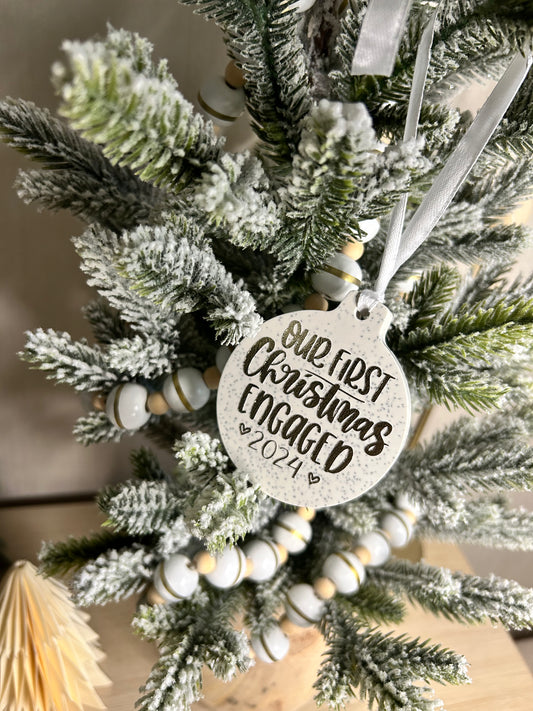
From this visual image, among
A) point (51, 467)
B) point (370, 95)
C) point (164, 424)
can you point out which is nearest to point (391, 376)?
point (370, 95)

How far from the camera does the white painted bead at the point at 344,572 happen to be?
533 millimetres

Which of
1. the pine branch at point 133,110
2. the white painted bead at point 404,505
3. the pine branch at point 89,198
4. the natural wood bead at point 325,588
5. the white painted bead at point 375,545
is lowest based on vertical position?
the natural wood bead at point 325,588

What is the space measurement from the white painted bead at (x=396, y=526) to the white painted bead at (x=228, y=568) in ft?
0.62

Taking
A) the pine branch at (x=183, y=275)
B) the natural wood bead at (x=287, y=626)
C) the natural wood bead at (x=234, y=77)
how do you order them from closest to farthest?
1. the pine branch at (x=183, y=275)
2. the natural wood bead at (x=234, y=77)
3. the natural wood bead at (x=287, y=626)

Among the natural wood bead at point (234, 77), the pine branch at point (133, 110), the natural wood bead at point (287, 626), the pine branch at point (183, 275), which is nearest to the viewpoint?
the pine branch at point (133, 110)

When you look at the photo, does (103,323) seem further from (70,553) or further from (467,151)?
(467,151)

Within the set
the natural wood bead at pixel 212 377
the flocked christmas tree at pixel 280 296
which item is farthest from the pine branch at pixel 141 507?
the natural wood bead at pixel 212 377

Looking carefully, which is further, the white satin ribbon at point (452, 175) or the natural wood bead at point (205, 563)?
the natural wood bead at point (205, 563)

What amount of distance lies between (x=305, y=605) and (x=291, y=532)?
0.07m

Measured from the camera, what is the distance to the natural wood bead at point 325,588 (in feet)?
1.74

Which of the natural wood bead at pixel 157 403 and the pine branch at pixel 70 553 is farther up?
the natural wood bead at pixel 157 403

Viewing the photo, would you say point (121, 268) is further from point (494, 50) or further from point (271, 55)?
point (494, 50)

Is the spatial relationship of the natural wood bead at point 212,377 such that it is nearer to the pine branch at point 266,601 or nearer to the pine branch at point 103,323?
the pine branch at point 103,323

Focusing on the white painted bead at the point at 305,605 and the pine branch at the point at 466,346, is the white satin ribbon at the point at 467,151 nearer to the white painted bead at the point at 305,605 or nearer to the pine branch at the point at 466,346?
the pine branch at the point at 466,346
